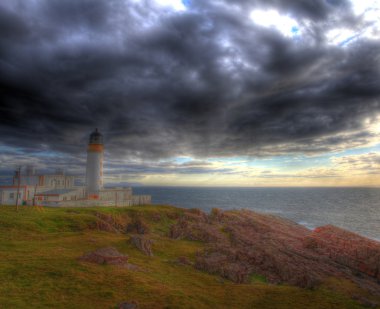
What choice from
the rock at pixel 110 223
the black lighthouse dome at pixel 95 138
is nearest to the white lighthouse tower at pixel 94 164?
the black lighthouse dome at pixel 95 138

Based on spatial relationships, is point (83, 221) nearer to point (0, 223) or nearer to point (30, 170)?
point (0, 223)

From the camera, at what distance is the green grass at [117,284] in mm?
14344

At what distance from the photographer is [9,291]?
14109 millimetres

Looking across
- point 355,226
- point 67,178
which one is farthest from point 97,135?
point 355,226

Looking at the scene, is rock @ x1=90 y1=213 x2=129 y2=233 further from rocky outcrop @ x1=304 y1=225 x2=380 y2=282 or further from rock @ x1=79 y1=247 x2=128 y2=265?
rocky outcrop @ x1=304 y1=225 x2=380 y2=282

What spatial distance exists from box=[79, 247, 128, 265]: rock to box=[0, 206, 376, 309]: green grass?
0.82m

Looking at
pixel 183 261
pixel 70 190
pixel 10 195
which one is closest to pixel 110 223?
pixel 183 261

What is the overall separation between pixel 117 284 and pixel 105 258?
3887 mm

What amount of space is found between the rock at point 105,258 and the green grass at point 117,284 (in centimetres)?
82

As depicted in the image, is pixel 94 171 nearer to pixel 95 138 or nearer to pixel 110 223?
pixel 95 138

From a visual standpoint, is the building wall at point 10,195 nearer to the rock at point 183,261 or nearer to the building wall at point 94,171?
the building wall at point 94,171

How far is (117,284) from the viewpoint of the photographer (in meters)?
16.2

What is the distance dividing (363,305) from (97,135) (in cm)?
5968

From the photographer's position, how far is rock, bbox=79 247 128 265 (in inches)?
763
